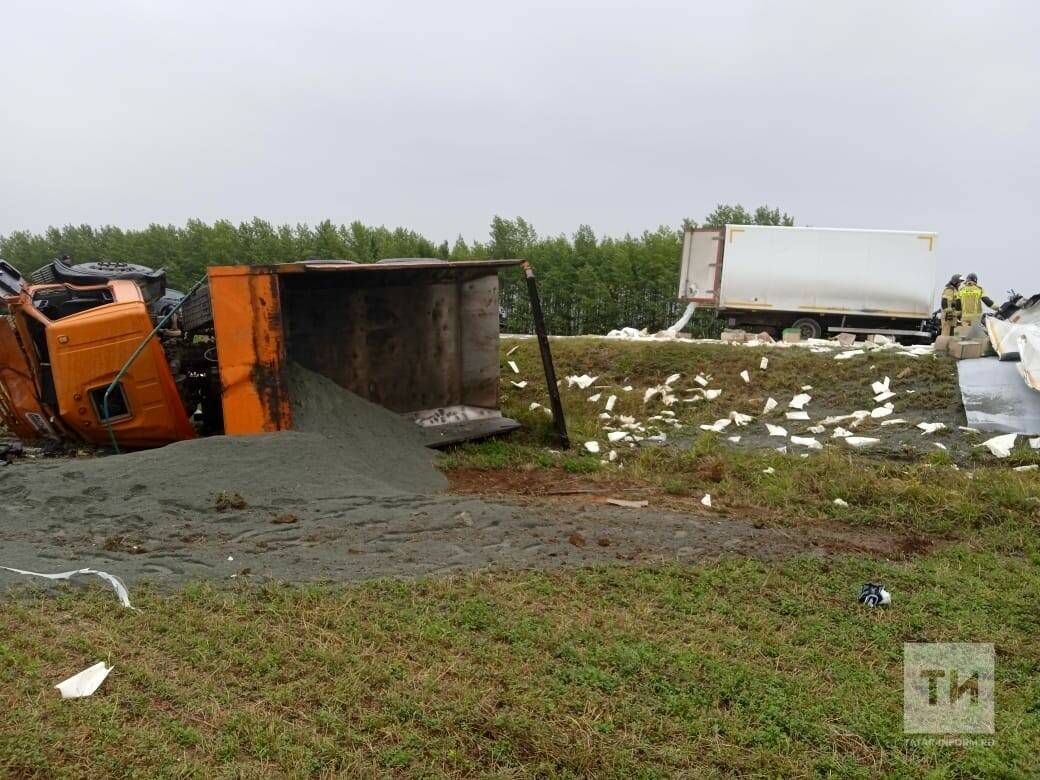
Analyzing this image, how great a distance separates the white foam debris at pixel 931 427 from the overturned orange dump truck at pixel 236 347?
4.40 m

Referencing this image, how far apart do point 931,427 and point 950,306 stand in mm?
8374

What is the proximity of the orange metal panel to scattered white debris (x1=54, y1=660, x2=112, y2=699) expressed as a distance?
3566 millimetres

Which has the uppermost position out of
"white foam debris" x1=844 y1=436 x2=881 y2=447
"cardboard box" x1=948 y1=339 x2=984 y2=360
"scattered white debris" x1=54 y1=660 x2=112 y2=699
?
"cardboard box" x1=948 y1=339 x2=984 y2=360

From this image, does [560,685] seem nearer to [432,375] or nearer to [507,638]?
[507,638]

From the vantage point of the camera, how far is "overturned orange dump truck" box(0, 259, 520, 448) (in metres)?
6.70

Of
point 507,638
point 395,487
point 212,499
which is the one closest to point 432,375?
point 395,487

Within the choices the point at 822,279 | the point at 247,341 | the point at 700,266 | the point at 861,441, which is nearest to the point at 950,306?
the point at 822,279

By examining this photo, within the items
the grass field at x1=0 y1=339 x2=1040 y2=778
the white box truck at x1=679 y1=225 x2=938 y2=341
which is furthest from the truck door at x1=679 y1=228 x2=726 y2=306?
the grass field at x1=0 y1=339 x2=1040 y2=778

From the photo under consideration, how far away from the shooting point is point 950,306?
15500 millimetres

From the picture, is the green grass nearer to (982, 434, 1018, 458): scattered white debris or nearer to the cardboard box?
(982, 434, 1018, 458): scattered white debris

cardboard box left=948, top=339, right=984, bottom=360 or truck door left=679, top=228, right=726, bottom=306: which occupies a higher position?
truck door left=679, top=228, right=726, bottom=306

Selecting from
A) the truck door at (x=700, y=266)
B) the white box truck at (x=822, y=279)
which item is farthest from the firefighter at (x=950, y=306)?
the truck door at (x=700, y=266)

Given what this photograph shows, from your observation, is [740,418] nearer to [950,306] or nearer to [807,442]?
[807,442]

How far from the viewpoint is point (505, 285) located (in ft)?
76.8
